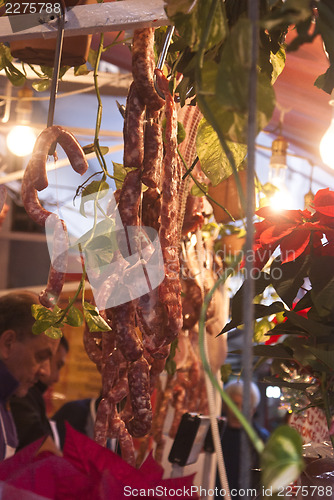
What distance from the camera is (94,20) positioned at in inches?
29.0

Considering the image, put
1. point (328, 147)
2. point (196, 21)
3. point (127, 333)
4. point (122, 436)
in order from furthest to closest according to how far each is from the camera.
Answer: point (328, 147) < point (122, 436) < point (127, 333) < point (196, 21)

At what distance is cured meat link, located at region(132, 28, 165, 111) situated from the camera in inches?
27.5

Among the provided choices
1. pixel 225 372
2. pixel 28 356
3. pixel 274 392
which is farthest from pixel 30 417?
pixel 274 392

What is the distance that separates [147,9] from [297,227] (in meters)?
0.36

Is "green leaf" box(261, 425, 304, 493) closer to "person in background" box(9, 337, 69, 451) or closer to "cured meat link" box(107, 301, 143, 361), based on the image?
"cured meat link" box(107, 301, 143, 361)

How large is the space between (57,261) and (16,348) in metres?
1.54

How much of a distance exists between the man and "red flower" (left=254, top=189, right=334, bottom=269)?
1407mm

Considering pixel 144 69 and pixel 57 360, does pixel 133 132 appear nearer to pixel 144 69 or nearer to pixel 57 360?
pixel 144 69

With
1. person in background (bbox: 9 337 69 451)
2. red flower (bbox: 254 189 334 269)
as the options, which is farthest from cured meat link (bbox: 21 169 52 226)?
person in background (bbox: 9 337 69 451)

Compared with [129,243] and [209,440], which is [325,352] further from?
[209,440]

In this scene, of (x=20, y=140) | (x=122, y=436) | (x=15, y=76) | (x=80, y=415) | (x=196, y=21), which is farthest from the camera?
(x=80, y=415)

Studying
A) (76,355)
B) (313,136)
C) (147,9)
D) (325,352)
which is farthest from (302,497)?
(76,355)

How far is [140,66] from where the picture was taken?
2.30 feet

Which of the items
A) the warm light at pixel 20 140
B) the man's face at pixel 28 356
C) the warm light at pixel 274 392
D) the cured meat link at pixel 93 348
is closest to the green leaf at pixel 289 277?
the cured meat link at pixel 93 348
